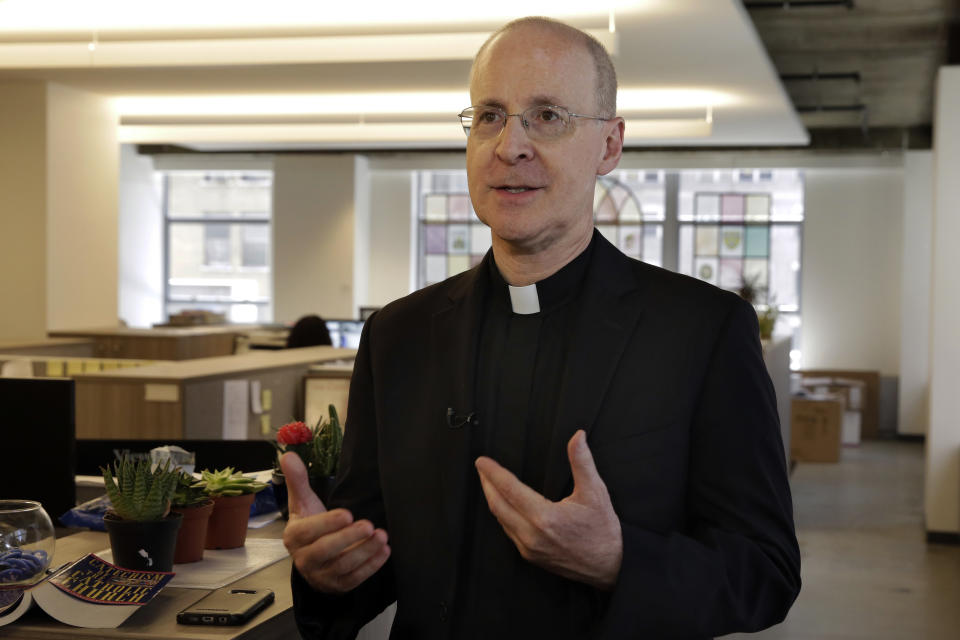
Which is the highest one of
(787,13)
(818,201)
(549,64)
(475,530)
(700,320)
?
(787,13)

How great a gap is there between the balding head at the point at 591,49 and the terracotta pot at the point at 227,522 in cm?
113

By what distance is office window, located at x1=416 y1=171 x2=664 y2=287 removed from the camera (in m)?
14.0

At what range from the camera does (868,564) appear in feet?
21.4

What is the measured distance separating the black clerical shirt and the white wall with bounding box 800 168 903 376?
41.7 ft

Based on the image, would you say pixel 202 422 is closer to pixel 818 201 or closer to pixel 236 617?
pixel 236 617

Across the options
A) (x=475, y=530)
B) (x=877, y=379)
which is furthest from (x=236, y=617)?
(x=877, y=379)

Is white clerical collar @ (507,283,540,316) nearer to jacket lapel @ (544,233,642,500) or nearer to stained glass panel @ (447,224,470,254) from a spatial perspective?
jacket lapel @ (544,233,642,500)

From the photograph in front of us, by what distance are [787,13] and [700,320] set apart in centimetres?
718

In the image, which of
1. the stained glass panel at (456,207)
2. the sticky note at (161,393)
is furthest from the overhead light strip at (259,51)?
the stained glass panel at (456,207)

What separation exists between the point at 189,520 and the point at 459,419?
2.83 feet

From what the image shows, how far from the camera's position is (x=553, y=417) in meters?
1.29

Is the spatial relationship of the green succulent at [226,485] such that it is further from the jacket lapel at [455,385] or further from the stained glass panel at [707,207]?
the stained glass panel at [707,207]

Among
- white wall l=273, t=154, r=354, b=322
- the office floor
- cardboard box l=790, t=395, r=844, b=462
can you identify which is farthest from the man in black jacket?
white wall l=273, t=154, r=354, b=322

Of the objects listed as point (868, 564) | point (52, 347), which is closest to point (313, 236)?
point (52, 347)
